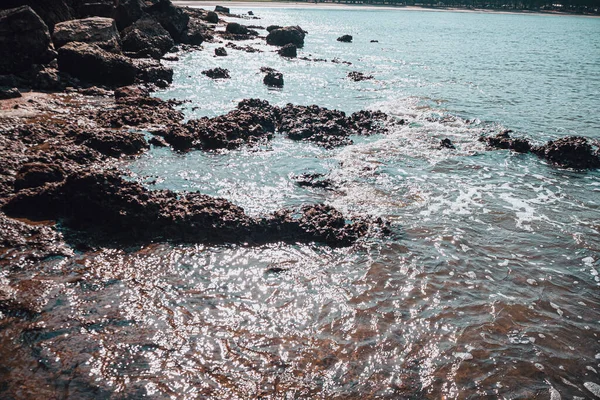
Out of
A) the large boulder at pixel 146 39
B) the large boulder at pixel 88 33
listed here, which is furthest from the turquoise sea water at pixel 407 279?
the large boulder at pixel 146 39

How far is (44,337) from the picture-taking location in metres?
5.87

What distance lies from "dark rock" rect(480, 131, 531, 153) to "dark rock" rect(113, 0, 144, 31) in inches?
1135

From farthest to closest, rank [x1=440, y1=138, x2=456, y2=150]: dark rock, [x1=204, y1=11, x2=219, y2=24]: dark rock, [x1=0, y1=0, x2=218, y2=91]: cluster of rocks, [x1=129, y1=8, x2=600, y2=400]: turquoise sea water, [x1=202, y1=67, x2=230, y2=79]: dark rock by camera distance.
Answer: [x1=204, y1=11, x2=219, y2=24]: dark rock < [x1=202, y1=67, x2=230, y2=79]: dark rock < [x1=0, y1=0, x2=218, y2=91]: cluster of rocks < [x1=440, y1=138, x2=456, y2=150]: dark rock < [x1=129, y1=8, x2=600, y2=400]: turquoise sea water

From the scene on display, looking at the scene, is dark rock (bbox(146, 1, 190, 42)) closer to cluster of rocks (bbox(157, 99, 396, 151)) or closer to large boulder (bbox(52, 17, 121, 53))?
large boulder (bbox(52, 17, 121, 53))

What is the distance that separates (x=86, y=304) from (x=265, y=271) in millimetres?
3244

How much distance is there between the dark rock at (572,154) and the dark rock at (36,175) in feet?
56.7

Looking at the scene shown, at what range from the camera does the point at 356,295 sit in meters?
7.52

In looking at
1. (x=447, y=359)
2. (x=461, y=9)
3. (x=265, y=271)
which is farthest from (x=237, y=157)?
(x=461, y=9)

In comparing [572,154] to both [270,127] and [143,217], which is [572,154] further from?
[143,217]

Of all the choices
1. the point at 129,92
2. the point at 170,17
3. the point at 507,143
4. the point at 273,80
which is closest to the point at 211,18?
the point at 170,17

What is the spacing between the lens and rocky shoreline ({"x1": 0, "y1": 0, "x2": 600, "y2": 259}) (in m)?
8.81

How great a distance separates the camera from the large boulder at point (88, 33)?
2131 centimetres

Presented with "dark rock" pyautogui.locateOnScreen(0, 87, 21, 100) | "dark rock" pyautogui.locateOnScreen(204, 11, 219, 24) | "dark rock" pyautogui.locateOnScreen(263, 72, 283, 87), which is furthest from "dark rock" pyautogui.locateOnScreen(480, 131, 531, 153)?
"dark rock" pyautogui.locateOnScreen(204, 11, 219, 24)

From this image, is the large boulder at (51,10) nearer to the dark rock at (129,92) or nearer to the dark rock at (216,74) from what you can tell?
the dark rock at (129,92)
